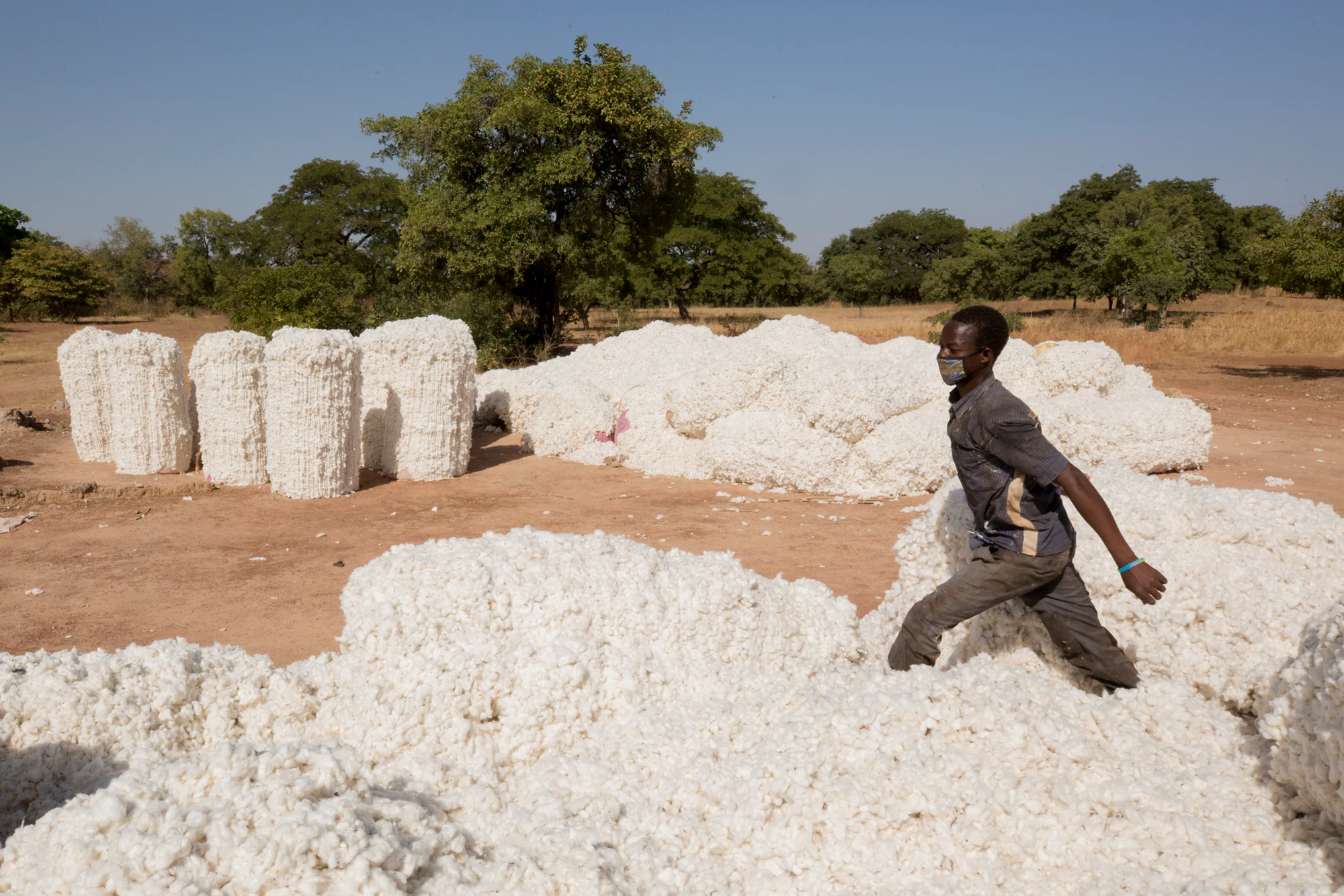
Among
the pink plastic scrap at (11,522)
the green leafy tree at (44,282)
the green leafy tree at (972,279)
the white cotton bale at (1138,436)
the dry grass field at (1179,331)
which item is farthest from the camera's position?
the green leafy tree at (972,279)

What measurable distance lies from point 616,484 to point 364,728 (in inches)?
213

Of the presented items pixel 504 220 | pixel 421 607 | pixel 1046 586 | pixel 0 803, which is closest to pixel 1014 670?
pixel 1046 586

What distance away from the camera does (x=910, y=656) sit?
10.4 feet

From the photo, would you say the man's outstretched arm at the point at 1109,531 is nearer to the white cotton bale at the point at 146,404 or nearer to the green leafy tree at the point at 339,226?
the white cotton bale at the point at 146,404

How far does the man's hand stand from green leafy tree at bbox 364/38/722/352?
13302 mm

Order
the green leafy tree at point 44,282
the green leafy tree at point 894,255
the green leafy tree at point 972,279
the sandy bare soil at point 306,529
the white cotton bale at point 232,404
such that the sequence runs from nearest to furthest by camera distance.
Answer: the sandy bare soil at point 306,529
the white cotton bale at point 232,404
the green leafy tree at point 44,282
the green leafy tree at point 972,279
the green leafy tree at point 894,255

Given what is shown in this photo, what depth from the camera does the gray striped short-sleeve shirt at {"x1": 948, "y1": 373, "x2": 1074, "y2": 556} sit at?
9.03ft

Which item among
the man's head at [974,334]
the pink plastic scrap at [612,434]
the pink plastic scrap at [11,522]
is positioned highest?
the man's head at [974,334]

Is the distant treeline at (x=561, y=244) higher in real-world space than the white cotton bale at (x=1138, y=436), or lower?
higher

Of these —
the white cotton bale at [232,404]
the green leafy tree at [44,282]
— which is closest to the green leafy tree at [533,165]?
the white cotton bale at [232,404]

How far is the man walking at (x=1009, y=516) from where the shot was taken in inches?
109

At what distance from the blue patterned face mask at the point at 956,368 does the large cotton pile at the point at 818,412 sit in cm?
486

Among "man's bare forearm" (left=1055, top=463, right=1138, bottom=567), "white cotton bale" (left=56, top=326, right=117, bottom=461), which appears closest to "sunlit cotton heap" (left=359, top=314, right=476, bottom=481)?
"white cotton bale" (left=56, top=326, right=117, bottom=461)

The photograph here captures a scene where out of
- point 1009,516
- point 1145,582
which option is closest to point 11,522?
point 1009,516
